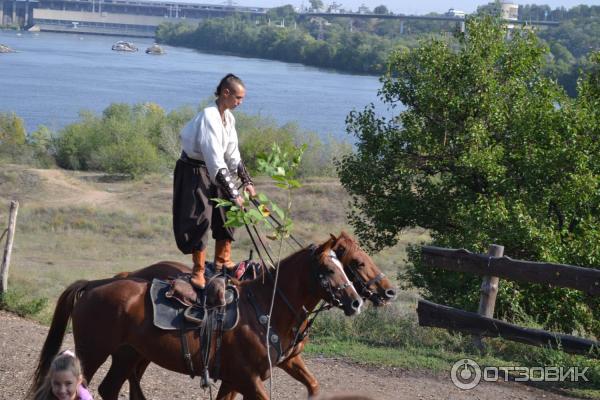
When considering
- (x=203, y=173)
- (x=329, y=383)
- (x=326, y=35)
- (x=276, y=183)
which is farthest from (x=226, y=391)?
(x=326, y=35)

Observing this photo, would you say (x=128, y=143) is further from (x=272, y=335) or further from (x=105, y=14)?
(x=105, y=14)

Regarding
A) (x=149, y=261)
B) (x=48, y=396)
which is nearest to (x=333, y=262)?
(x=48, y=396)

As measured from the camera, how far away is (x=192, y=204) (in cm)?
663

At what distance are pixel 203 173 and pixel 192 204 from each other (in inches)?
9.5

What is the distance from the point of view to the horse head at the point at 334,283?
6301 millimetres

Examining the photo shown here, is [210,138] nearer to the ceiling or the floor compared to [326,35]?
nearer to the floor

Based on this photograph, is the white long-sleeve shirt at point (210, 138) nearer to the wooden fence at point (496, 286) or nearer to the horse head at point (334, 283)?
the horse head at point (334, 283)

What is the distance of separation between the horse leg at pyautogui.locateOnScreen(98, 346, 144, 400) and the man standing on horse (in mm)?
881

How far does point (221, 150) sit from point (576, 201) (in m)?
9.74

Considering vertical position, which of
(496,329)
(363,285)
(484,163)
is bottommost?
(496,329)

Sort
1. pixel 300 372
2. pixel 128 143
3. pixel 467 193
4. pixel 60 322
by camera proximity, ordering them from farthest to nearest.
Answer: pixel 128 143, pixel 467 193, pixel 300 372, pixel 60 322

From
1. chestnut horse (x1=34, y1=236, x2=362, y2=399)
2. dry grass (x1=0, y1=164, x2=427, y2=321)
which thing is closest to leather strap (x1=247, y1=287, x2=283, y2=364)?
chestnut horse (x1=34, y1=236, x2=362, y2=399)

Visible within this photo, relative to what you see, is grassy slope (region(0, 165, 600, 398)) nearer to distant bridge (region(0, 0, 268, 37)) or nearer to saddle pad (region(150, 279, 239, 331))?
saddle pad (region(150, 279, 239, 331))

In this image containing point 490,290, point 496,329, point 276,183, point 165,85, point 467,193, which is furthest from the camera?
point 165,85
